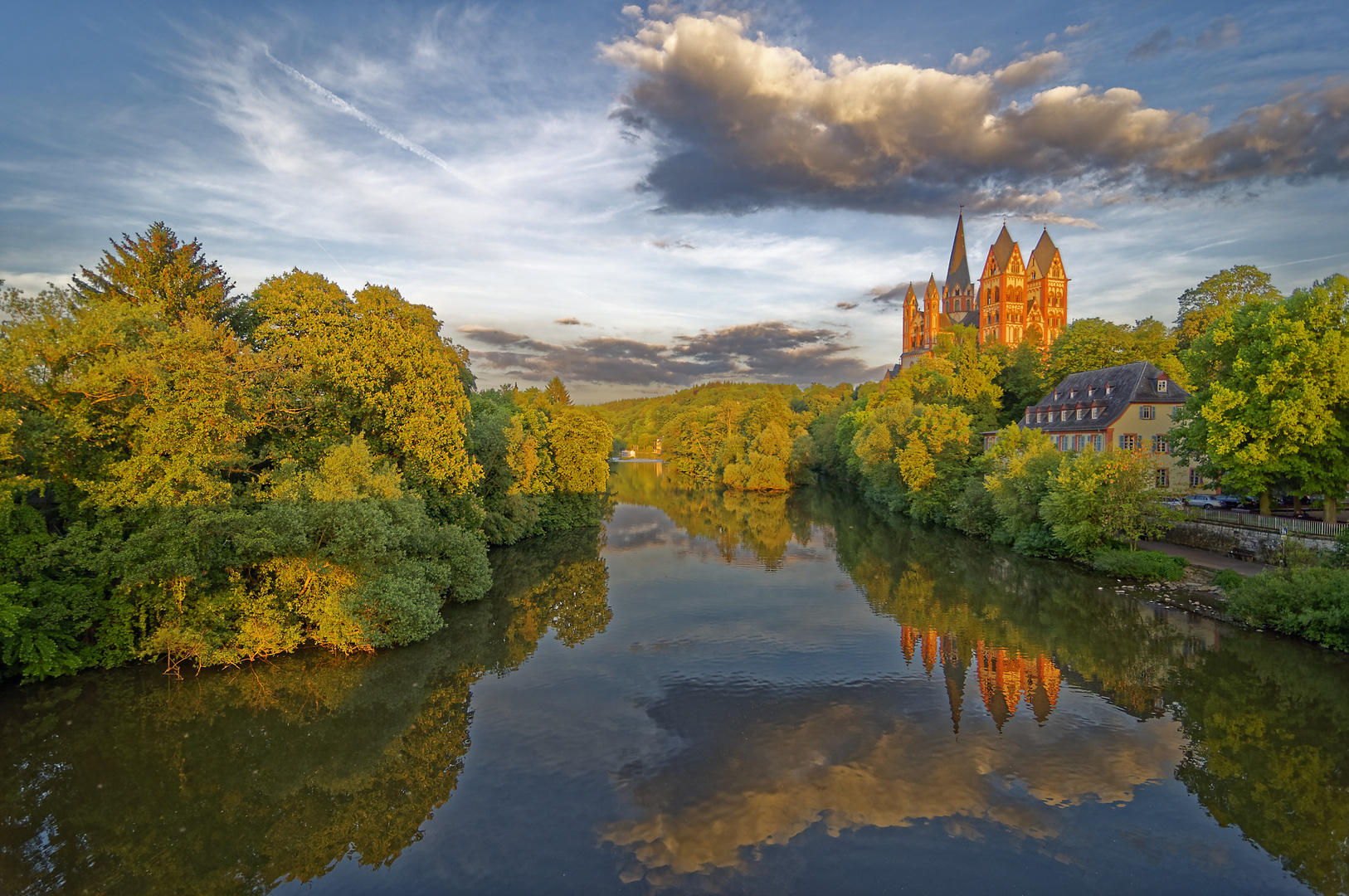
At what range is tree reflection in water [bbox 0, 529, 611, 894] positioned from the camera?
1243 centimetres

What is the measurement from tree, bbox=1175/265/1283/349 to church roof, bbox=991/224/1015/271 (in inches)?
2224

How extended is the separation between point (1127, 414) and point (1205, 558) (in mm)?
18544

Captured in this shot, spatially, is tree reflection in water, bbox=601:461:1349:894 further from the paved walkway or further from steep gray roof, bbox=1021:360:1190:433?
steep gray roof, bbox=1021:360:1190:433

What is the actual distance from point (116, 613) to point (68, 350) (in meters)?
7.78

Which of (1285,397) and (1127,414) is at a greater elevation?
(1285,397)

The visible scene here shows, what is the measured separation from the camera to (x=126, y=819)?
13.5 metres

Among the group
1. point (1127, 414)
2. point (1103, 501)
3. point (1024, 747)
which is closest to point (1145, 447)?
point (1127, 414)

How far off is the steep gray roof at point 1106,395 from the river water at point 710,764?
26300 mm

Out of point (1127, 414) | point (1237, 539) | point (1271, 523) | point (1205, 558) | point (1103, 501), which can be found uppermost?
point (1127, 414)

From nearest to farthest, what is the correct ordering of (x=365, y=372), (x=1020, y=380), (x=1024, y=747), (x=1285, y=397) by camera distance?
1. (x=1024, y=747)
2. (x=365, y=372)
3. (x=1285, y=397)
4. (x=1020, y=380)

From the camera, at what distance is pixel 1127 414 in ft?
157

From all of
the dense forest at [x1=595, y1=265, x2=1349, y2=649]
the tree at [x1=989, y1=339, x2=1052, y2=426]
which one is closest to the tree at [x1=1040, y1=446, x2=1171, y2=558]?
the dense forest at [x1=595, y1=265, x2=1349, y2=649]

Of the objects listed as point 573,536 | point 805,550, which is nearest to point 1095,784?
point 805,550

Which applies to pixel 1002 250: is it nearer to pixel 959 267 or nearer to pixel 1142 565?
pixel 959 267
